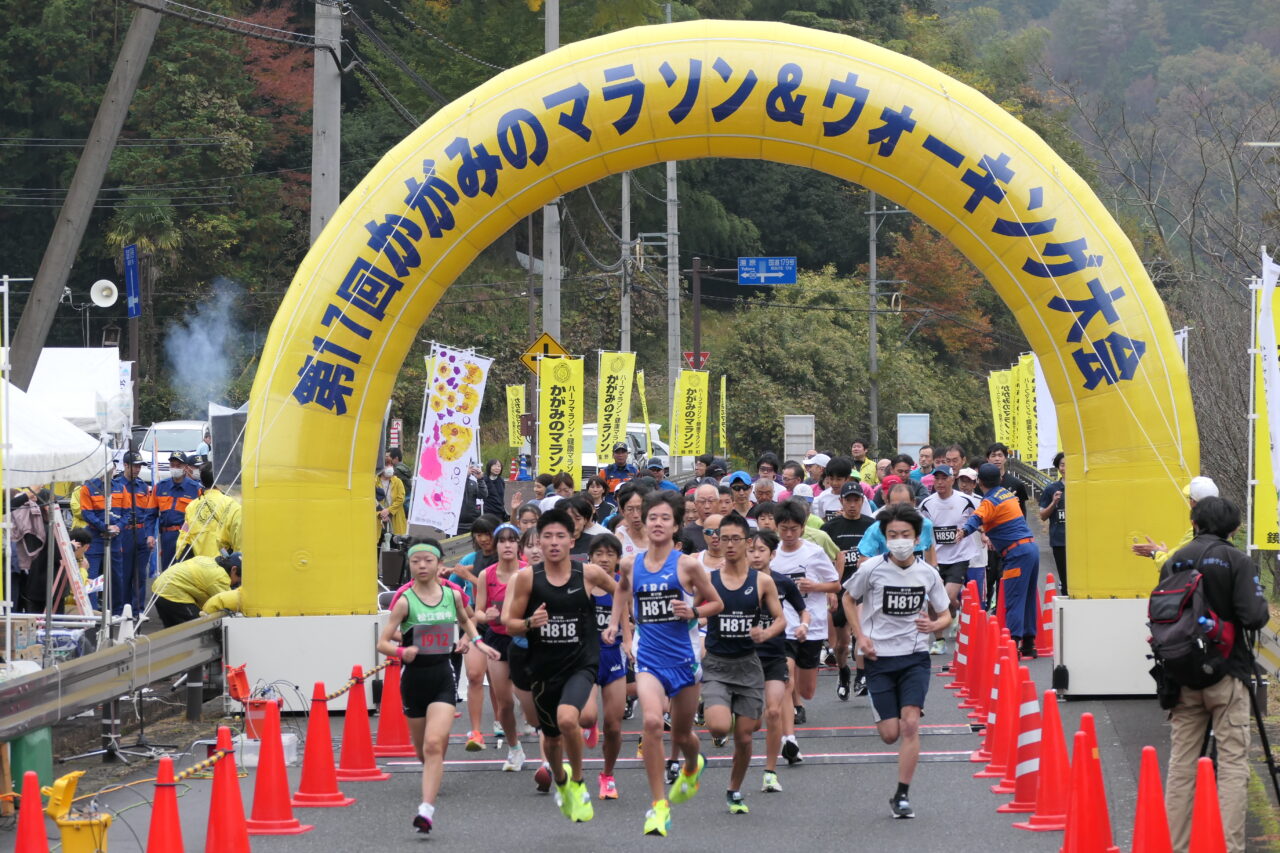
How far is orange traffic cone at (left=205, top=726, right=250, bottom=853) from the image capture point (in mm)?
8422

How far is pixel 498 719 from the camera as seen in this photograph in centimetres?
1198

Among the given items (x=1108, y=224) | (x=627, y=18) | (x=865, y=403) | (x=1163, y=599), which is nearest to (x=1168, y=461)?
(x=1108, y=224)

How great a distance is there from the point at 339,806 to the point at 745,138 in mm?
6518

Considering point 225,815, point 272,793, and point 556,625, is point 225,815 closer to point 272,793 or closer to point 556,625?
point 272,793

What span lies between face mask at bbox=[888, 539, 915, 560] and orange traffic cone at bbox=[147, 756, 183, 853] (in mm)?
4545

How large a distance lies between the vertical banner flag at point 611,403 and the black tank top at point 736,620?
610 inches

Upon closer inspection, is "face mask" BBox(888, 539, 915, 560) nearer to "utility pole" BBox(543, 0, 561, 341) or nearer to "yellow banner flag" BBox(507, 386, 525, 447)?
"utility pole" BBox(543, 0, 561, 341)

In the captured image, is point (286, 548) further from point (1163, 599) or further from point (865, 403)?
point (865, 403)

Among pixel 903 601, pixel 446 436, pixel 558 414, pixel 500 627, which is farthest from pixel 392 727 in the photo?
pixel 558 414

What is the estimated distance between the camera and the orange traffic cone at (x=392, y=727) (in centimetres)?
1219

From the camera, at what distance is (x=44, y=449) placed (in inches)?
466

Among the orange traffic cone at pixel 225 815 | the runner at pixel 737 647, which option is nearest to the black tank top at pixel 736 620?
the runner at pixel 737 647

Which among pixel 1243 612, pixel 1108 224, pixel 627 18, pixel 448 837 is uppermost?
pixel 627 18

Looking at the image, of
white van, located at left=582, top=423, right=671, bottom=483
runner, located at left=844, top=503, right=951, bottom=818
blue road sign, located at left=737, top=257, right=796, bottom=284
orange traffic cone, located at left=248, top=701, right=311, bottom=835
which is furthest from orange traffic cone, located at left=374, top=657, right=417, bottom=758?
blue road sign, located at left=737, top=257, right=796, bottom=284
